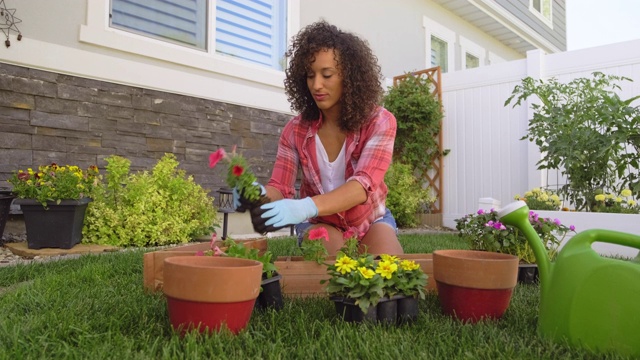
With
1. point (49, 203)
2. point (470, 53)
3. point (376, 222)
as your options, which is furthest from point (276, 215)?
point (470, 53)

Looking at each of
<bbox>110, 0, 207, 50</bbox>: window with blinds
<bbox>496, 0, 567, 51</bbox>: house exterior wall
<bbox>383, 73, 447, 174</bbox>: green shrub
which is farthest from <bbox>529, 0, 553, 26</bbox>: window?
<bbox>110, 0, 207, 50</bbox>: window with blinds

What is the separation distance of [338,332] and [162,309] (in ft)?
2.07

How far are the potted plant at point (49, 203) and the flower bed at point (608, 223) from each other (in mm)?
3501

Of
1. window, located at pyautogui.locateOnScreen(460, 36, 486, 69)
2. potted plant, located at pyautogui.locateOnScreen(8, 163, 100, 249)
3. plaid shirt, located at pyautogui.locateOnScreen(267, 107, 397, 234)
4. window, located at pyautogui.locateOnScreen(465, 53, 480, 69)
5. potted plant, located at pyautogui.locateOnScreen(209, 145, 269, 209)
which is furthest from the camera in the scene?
window, located at pyautogui.locateOnScreen(465, 53, 480, 69)

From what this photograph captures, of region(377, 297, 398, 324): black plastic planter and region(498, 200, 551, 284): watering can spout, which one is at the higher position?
region(498, 200, 551, 284): watering can spout

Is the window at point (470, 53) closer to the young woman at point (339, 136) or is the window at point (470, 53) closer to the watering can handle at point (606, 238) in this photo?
the young woman at point (339, 136)

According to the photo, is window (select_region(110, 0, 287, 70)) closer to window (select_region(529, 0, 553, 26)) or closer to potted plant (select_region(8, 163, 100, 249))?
potted plant (select_region(8, 163, 100, 249))

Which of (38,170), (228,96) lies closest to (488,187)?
(228,96)

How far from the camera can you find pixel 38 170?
3564 millimetres

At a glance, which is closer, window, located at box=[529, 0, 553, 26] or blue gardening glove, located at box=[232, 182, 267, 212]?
blue gardening glove, located at box=[232, 182, 267, 212]

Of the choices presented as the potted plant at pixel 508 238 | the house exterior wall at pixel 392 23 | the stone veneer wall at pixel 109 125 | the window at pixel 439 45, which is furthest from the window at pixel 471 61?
the potted plant at pixel 508 238

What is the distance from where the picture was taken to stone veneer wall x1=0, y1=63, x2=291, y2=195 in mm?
3539

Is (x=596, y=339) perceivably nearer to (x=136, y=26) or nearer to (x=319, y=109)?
(x=319, y=109)

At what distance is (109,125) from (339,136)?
8.40 feet
